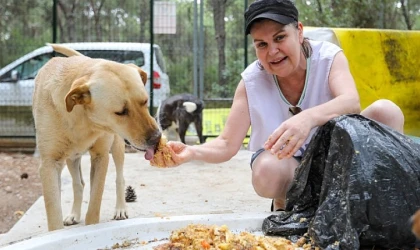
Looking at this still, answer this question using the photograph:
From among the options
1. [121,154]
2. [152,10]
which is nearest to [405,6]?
[152,10]

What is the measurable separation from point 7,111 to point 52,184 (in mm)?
6262

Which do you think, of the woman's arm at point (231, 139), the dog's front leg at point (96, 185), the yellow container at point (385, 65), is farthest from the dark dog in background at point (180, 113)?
the woman's arm at point (231, 139)

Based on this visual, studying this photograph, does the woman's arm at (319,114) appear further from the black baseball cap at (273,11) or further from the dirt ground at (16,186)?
the dirt ground at (16,186)

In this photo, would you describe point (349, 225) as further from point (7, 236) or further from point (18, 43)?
point (18, 43)

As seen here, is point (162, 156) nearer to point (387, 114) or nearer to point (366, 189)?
point (366, 189)

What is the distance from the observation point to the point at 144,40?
29.6ft

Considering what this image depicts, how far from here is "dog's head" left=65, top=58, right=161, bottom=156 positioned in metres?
2.95

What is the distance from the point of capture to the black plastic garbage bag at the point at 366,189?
243 cm

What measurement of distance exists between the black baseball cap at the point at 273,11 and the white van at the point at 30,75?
6091 mm

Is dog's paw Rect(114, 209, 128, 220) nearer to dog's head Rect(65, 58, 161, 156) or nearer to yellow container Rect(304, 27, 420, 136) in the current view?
dog's head Rect(65, 58, 161, 156)

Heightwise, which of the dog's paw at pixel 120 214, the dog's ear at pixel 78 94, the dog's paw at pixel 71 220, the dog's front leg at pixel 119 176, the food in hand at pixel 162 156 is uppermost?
the dog's ear at pixel 78 94

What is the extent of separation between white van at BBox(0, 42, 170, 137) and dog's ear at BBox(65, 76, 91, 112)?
5837 mm

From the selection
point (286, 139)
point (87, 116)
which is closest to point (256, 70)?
point (286, 139)

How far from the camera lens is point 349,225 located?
95.2 inches
